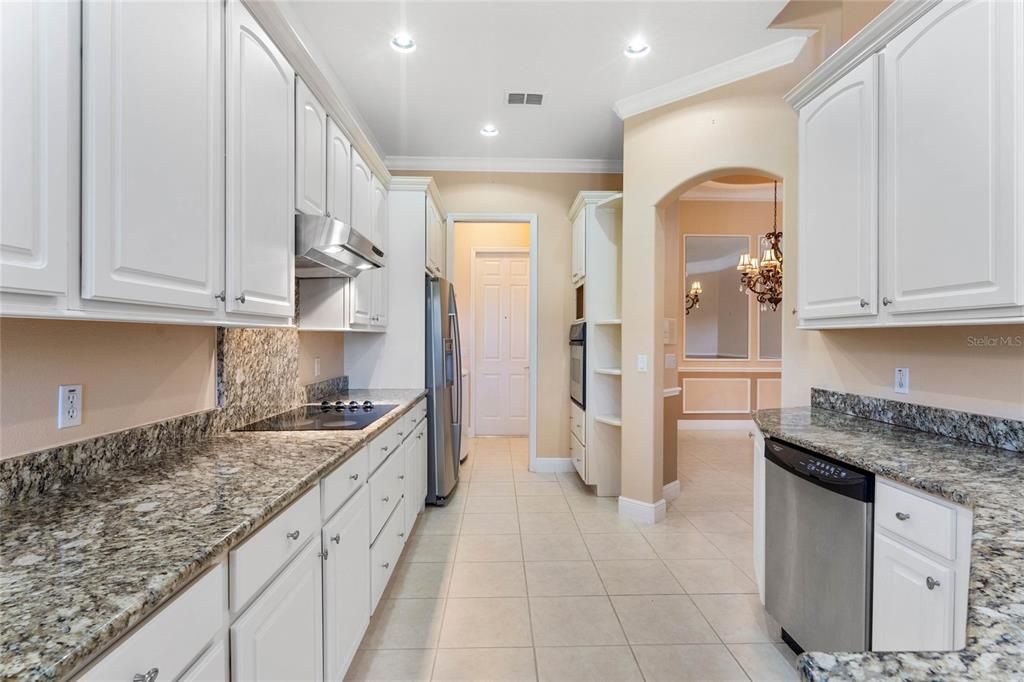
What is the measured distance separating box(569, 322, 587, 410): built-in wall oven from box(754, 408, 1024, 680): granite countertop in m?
1.66

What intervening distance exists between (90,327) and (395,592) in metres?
1.78

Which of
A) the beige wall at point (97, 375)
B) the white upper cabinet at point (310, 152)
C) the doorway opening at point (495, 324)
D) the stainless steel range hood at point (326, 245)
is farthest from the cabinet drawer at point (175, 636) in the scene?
the doorway opening at point (495, 324)

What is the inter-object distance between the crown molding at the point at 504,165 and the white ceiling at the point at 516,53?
554mm

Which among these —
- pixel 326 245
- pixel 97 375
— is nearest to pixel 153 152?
pixel 97 375

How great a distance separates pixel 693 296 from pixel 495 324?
106 inches

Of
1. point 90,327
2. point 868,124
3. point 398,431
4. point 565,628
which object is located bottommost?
point 565,628

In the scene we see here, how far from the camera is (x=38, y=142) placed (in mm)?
838

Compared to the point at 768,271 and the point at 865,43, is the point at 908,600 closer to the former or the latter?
the point at 865,43

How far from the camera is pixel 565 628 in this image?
203cm

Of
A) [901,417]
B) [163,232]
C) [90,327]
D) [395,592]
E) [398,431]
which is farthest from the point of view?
[398,431]

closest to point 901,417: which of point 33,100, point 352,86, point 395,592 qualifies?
point 395,592

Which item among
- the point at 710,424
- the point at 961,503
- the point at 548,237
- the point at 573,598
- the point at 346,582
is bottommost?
the point at 573,598

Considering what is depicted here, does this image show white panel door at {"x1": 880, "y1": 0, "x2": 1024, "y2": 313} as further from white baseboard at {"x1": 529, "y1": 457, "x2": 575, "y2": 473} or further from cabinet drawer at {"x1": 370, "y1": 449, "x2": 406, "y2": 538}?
white baseboard at {"x1": 529, "y1": 457, "x2": 575, "y2": 473}

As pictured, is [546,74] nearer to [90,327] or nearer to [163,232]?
[163,232]
